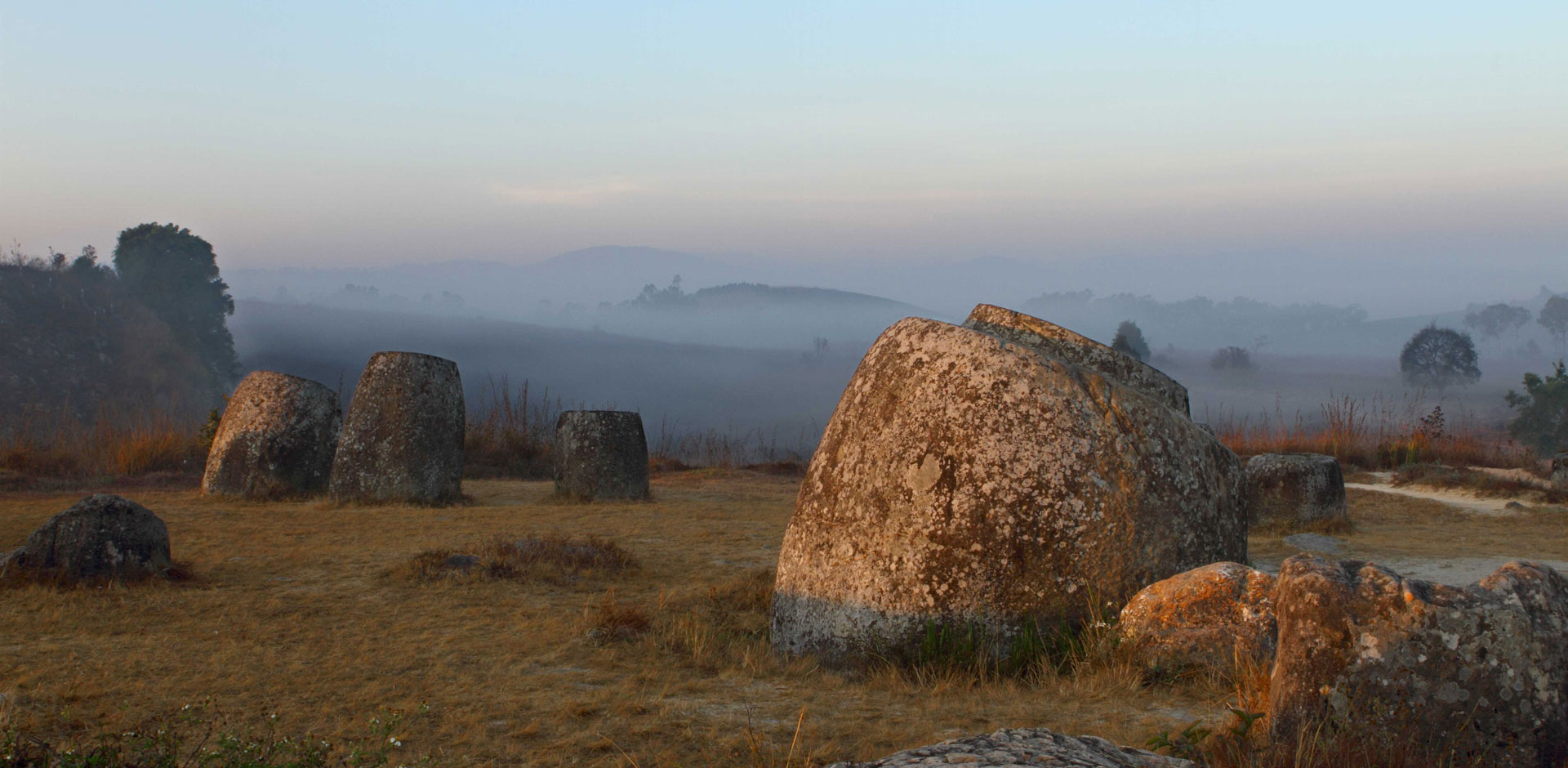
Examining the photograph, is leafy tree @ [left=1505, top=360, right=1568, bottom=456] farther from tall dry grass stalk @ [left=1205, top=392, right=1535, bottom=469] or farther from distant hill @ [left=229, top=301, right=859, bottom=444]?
distant hill @ [left=229, top=301, right=859, bottom=444]

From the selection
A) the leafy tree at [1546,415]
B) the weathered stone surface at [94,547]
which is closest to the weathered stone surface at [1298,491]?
the weathered stone surface at [94,547]

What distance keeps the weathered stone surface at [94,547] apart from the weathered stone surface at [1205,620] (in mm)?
6155

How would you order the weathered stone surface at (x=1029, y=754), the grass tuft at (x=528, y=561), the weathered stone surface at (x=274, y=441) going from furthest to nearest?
1. the weathered stone surface at (x=274, y=441)
2. the grass tuft at (x=528, y=561)
3. the weathered stone surface at (x=1029, y=754)

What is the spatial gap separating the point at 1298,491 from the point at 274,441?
477 inches

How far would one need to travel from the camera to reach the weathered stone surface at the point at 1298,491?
11.7m

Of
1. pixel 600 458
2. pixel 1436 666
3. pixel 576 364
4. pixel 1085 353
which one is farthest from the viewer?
pixel 576 364

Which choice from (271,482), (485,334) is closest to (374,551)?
(271,482)

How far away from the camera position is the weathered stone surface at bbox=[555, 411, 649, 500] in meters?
13.0

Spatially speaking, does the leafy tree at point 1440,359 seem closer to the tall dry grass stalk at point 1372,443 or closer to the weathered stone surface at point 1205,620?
the tall dry grass stalk at point 1372,443

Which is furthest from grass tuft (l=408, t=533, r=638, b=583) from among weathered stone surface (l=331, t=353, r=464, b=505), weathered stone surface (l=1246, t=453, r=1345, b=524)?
weathered stone surface (l=1246, t=453, r=1345, b=524)

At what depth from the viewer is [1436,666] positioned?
2.79 m

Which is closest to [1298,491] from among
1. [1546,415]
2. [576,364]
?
[1546,415]

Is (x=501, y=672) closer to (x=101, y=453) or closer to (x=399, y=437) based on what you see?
(x=399, y=437)

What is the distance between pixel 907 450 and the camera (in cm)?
477
